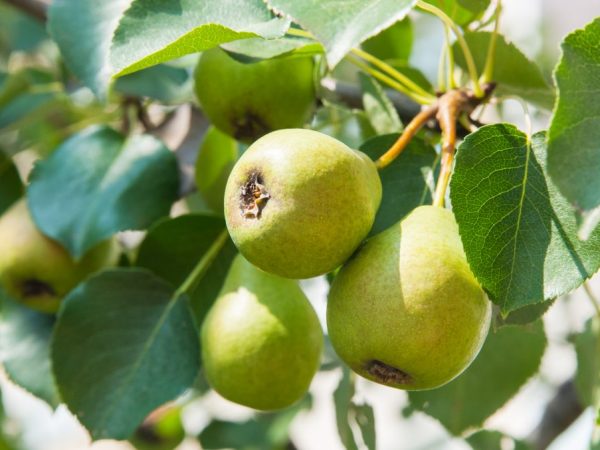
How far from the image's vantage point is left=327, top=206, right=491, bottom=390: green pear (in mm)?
669

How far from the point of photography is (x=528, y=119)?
83 centimetres

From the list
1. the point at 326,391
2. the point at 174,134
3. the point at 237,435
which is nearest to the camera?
the point at 174,134

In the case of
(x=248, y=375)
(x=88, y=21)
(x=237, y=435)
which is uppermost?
(x=88, y=21)

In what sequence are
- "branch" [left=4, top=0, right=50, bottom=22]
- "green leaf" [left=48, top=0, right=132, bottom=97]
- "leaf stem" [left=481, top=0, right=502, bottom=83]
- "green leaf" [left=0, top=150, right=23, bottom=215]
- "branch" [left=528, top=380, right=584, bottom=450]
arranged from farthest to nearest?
1. "branch" [left=528, top=380, right=584, bottom=450]
2. "branch" [left=4, top=0, right=50, bottom=22]
3. "green leaf" [left=0, top=150, right=23, bottom=215]
4. "green leaf" [left=48, top=0, right=132, bottom=97]
5. "leaf stem" [left=481, top=0, right=502, bottom=83]

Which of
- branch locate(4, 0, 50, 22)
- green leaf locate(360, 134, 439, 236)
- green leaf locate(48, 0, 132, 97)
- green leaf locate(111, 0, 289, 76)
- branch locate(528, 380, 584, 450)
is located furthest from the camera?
branch locate(528, 380, 584, 450)

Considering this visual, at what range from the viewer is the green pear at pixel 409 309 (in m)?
0.67

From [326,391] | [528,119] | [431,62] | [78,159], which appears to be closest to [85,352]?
[78,159]

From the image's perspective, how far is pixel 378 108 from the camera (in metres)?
0.95

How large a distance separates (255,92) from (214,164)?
0.25m

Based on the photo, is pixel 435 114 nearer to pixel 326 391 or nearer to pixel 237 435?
pixel 237 435

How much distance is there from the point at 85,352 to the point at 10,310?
0.91ft

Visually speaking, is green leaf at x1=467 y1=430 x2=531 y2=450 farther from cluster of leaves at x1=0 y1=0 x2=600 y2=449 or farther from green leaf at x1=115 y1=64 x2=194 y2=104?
green leaf at x1=115 y1=64 x2=194 y2=104

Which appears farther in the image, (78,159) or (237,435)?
→ (237,435)

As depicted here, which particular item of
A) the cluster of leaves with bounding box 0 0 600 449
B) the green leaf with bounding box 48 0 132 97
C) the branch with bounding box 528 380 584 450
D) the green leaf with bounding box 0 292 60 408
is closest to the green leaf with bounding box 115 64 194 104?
the cluster of leaves with bounding box 0 0 600 449
